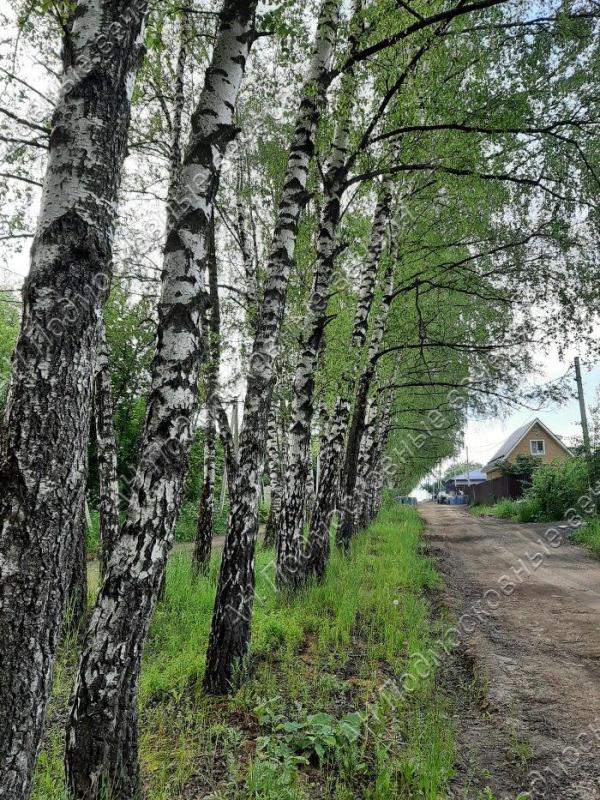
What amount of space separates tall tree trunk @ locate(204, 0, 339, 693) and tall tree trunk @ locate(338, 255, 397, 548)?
4.89m

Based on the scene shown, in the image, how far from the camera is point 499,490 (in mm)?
33906

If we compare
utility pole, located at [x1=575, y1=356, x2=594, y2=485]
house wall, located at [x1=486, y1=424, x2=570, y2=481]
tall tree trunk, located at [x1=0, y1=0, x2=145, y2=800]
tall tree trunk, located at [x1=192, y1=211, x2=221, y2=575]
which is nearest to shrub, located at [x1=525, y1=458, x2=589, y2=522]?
utility pole, located at [x1=575, y1=356, x2=594, y2=485]

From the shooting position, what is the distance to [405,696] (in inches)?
161

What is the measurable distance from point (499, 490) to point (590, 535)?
69.9ft

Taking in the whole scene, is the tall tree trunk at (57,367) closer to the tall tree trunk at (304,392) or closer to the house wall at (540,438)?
the tall tree trunk at (304,392)

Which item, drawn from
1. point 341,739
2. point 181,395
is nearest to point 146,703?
point 341,739

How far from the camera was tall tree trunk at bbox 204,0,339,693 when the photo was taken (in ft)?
13.9

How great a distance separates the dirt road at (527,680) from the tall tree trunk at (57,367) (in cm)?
275

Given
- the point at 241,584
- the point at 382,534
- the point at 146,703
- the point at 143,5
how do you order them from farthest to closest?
1. the point at 382,534
2. the point at 241,584
3. the point at 146,703
4. the point at 143,5

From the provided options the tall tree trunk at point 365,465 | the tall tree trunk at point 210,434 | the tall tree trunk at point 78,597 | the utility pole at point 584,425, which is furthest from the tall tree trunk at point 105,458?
A: the utility pole at point 584,425

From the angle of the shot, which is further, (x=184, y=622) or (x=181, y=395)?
(x=184, y=622)

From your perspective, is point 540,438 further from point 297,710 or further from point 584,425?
point 297,710

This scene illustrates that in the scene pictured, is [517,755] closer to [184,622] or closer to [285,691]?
[285,691]

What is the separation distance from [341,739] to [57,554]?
2.60 m
